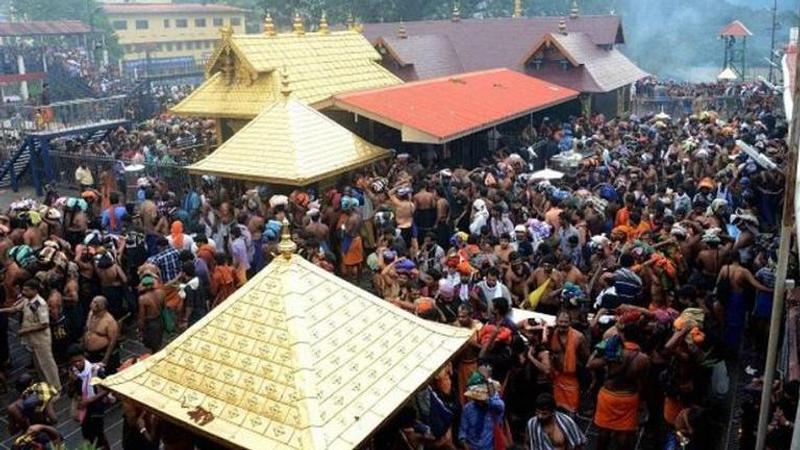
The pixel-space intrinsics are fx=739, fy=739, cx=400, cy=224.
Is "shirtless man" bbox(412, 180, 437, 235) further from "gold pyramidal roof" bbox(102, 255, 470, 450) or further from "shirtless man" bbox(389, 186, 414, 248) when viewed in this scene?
"gold pyramidal roof" bbox(102, 255, 470, 450)

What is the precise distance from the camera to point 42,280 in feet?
28.9

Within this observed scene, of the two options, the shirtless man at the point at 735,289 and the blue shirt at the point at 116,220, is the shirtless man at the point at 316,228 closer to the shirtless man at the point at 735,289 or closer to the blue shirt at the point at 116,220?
the blue shirt at the point at 116,220

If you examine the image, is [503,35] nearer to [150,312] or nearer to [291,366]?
[150,312]

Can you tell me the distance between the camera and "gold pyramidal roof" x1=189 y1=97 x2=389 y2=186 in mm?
13219

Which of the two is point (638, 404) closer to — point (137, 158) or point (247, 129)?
point (247, 129)

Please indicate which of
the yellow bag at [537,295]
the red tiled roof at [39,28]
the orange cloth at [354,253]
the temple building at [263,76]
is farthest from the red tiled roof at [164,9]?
the yellow bag at [537,295]

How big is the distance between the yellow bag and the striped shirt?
279cm

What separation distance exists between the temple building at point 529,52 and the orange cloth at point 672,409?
19.4 m

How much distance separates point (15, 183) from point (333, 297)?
18798 millimetres

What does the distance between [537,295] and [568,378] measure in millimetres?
1713

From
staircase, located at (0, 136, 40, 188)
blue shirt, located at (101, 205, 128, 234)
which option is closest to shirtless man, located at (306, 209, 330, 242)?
blue shirt, located at (101, 205, 128, 234)

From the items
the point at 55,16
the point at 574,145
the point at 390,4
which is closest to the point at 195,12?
the point at 55,16

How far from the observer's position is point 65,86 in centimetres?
3475

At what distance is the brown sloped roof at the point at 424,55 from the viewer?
26047 millimetres
